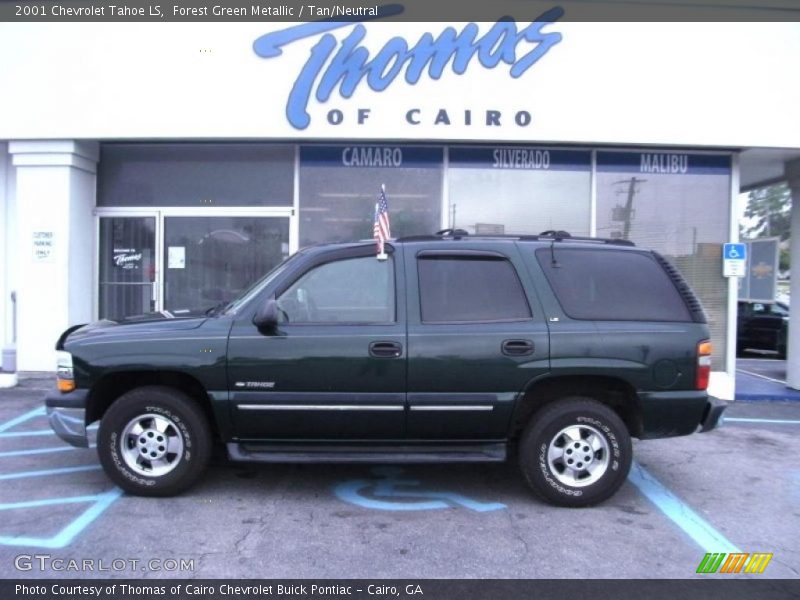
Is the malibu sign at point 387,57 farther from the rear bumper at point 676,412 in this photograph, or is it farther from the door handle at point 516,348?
the rear bumper at point 676,412

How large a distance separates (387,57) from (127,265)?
4.88 metres

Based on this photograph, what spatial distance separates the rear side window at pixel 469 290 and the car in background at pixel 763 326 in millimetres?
11851

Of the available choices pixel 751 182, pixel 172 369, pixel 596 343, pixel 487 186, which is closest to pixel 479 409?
pixel 596 343

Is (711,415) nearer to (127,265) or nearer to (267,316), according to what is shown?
(267,316)

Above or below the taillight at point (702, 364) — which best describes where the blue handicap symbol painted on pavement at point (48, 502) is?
below

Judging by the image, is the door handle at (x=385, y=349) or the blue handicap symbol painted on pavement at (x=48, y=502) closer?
the blue handicap symbol painted on pavement at (x=48, y=502)

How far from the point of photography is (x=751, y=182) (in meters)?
11.7

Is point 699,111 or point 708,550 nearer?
point 708,550

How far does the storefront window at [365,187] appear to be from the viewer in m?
9.38

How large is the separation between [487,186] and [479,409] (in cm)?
531

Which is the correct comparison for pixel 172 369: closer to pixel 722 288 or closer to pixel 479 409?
pixel 479 409

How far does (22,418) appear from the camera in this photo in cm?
729

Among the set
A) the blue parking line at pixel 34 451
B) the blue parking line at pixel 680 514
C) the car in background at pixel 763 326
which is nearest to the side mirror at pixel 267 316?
the blue parking line at pixel 34 451

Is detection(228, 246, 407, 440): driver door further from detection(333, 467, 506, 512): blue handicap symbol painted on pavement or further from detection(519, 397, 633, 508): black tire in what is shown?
detection(519, 397, 633, 508): black tire
